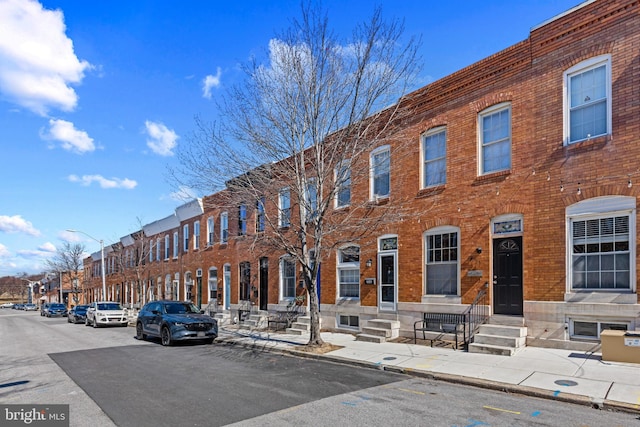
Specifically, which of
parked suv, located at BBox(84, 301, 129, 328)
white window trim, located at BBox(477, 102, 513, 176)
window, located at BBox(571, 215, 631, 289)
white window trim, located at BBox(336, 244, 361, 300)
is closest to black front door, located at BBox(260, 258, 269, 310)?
white window trim, located at BBox(336, 244, 361, 300)

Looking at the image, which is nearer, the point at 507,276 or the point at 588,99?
the point at 588,99

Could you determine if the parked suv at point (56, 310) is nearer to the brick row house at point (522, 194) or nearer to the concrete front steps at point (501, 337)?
the brick row house at point (522, 194)

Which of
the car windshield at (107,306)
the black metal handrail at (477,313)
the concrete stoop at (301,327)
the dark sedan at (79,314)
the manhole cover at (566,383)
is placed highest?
the black metal handrail at (477,313)

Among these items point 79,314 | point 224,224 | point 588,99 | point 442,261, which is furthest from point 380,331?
point 79,314

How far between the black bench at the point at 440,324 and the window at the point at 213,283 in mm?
15947

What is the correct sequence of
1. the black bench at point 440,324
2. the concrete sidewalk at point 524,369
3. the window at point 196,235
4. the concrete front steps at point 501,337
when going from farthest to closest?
the window at point 196,235 < the black bench at point 440,324 < the concrete front steps at point 501,337 < the concrete sidewalk at point 524,369

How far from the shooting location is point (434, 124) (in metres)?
14.5

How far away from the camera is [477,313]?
41.3 feet

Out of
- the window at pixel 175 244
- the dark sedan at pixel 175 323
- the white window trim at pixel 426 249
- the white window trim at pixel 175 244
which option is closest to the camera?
the white window trim at pixel 426 249

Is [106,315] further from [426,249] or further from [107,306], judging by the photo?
[426,249]

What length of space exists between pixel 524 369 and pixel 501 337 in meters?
2.01

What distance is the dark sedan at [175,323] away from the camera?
15.3m

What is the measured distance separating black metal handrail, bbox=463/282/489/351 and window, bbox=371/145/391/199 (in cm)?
499

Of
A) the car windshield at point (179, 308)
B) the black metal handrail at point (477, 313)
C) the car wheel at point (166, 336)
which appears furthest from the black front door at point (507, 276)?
the car windshield at point (179, 308)
